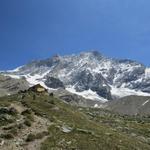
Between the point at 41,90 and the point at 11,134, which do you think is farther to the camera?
the point at 41,90

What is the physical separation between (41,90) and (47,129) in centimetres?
3297

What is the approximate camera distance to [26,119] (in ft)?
152

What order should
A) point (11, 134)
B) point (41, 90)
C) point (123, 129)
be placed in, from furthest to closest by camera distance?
point (41, 90) → point (123, 129) → point (11, 134)

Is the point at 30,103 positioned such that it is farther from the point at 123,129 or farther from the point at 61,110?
the point at 123,129

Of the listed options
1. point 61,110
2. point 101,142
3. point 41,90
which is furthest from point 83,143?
point 41,90

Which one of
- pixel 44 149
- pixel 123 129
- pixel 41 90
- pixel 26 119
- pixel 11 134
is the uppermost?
pixel 41 90

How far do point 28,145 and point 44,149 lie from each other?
2.10 meters

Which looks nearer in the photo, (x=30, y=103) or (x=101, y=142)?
(x=101, y=142)

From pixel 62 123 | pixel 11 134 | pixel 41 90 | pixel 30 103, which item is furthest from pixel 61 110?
pixel 41 90

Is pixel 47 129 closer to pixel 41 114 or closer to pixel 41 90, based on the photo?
pixel 41 114

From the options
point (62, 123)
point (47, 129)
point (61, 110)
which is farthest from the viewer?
point (61, 110)

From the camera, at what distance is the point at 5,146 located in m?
39.7

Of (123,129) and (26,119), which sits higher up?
(123,129)

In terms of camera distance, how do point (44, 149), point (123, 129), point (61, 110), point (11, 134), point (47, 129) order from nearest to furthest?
1. point (44, 149)
2. point (11, 134)
3. point (47, 129)
4. point (61, 110)
5. point (123, 129)
